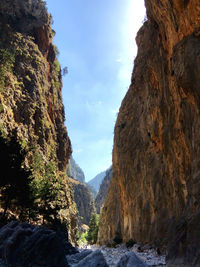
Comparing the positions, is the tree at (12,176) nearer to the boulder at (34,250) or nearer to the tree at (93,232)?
the boulder at (34,250)

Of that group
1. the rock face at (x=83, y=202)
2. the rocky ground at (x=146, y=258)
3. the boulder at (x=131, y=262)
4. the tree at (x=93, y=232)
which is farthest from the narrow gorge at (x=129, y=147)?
the rock face at (x=83, y=202)

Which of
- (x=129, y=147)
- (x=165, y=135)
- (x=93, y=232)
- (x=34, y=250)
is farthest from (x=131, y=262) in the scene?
(x=93, y=232)

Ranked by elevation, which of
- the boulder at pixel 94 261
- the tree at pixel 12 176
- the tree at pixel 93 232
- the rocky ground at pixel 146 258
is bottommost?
the tree at pixel 93 232

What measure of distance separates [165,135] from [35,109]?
30.4 metres

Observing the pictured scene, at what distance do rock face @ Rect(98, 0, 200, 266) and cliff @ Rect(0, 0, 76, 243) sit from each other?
13.4m

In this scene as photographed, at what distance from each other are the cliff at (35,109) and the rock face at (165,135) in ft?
44.0

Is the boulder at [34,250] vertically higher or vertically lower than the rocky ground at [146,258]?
higher

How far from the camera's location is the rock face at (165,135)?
36.4 ft

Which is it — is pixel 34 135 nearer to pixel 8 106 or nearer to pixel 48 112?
pixel 8 106

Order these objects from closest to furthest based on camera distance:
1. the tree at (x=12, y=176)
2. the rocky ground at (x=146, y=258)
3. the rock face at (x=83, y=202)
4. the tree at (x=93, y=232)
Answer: the rocky ground at (x=146, y=258), the tree at (x=12, y=176), the tree at (x=93, y=232), the rock face at (x=83, y=202)

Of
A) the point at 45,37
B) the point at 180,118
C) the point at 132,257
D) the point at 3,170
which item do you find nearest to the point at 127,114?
the point at 180,118

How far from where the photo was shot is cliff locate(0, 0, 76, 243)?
3058 centimetres

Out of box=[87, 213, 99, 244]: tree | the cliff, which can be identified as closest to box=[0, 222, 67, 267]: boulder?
the cliff

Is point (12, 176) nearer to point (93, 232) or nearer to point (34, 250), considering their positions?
point (34, 250)
